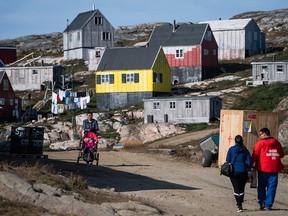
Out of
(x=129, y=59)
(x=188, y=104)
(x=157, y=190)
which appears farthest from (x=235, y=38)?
(x=157, y=190)

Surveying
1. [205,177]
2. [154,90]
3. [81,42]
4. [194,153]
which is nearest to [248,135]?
[205,177]

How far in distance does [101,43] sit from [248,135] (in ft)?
233

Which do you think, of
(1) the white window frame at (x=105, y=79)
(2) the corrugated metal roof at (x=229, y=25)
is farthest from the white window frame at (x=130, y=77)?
(2) the corrugated metal roof at (x=229, y=25)

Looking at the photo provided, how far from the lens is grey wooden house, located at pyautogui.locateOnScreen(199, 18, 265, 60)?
93.0m

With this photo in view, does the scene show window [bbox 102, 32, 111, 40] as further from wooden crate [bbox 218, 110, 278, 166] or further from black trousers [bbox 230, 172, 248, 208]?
black trousers [bbox 230, 172, 248, 208]

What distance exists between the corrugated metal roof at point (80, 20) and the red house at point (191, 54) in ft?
49.3

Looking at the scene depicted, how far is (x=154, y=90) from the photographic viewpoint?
71.9m

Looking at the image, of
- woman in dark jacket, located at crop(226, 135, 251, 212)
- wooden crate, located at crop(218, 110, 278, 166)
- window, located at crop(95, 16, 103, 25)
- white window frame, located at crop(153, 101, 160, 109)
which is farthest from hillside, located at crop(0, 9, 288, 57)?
woman in dark jacket, located at crop(226, 135, 251, 212)

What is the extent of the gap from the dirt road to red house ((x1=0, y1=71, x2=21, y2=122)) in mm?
43990

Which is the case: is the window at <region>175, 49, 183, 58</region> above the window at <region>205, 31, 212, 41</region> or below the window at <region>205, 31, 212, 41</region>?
below

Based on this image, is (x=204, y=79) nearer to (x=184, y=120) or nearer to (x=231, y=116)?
(x=184, y=120)

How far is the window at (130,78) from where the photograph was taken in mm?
72562

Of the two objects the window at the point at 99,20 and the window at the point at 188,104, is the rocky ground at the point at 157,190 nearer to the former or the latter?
the window at the point at 188,104

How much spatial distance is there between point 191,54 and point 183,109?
65.3ft
